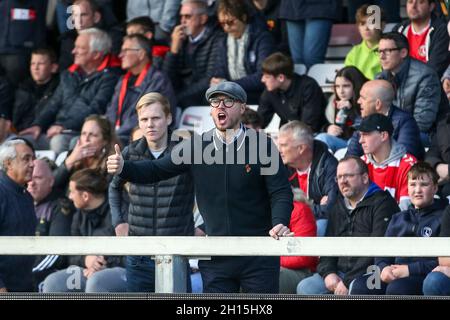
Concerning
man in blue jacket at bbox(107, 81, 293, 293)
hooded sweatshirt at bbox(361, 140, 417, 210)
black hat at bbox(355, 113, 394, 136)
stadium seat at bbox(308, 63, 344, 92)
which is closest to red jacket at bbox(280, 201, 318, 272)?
hooded sweatshirt at bbox(361, 140, 417, 210)

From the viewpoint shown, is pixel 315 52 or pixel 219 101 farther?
pixel 315 52

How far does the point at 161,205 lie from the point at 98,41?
14.1ft

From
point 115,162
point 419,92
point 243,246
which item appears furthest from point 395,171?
point 243,246

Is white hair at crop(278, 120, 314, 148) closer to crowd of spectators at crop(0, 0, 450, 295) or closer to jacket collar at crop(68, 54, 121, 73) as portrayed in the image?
crowd of spectators at crop(0, 0, 450, 295)

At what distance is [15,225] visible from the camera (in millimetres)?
8039

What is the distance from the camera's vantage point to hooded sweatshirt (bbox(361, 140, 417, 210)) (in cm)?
900

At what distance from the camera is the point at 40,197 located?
10.1 metres

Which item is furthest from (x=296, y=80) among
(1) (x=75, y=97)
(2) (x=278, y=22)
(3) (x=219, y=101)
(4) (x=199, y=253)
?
(4) (x=199, y=253)

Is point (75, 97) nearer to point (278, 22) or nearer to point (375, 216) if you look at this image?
point (278, 22)

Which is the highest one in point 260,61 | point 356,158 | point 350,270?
point 260,61

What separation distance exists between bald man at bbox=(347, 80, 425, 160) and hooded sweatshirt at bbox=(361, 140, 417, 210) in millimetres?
250

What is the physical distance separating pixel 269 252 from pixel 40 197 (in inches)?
176
